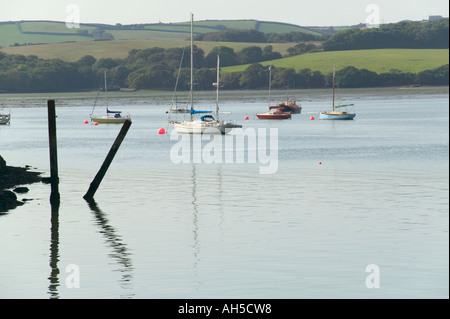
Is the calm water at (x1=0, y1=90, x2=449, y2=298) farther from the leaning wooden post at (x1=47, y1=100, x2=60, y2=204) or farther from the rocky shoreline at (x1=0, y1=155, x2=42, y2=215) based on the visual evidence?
the leaning wooden post at (x1=47, y1=100, x2=60, y2=204)

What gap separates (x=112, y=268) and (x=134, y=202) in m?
14.6

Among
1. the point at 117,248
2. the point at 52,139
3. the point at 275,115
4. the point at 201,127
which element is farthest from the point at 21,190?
the point at 275,115

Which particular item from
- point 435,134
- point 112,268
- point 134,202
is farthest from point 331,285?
point 435,134

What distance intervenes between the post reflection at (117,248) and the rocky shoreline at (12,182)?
368 centimetres

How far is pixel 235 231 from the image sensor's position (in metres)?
33.8

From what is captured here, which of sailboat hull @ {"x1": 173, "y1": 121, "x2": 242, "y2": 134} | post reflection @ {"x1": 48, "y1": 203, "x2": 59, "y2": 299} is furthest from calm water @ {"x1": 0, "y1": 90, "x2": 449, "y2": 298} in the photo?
sailboat hull @ {"x1": 173, "y1": 121, "x2": 242, "y2": 134}

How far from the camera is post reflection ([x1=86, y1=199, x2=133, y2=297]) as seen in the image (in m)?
26.6

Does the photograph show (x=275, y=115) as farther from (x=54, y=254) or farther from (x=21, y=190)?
(x=54, y=254)

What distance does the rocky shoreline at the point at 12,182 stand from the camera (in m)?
39.9

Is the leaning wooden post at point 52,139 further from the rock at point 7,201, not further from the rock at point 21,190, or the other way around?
the rock at point 21,190

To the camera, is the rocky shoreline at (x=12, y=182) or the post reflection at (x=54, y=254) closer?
the post reflection at (x=54, y=254)

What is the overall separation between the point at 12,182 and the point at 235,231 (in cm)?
1836

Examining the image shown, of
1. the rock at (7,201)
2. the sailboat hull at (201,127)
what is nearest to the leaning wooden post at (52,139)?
the rock at (7,201)

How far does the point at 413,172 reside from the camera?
5472cm
